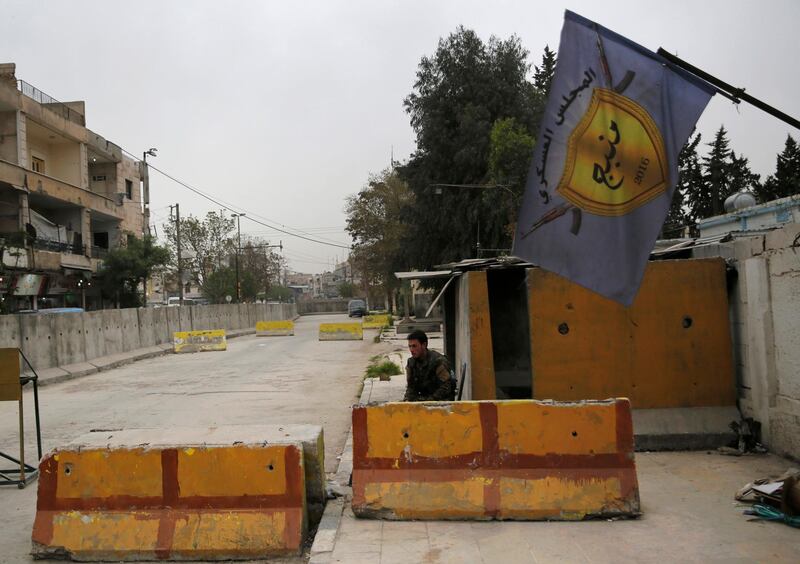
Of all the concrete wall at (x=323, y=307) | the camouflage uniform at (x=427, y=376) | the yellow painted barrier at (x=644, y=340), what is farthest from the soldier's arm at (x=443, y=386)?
the concrete wall at (x=323, y=307)

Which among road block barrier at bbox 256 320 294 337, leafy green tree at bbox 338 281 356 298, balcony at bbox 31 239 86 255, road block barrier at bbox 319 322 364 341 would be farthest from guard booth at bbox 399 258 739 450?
leafy green tree at bbox 338 281 356 298

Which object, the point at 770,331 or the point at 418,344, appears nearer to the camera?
the point at 770,331

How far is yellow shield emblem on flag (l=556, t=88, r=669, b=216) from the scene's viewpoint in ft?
15.0

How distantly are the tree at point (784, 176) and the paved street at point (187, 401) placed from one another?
35.8 meters

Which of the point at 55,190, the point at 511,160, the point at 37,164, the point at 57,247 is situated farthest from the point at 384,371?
the point at 37,164

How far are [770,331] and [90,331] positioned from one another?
2007 centimetres

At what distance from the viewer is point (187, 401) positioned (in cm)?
1273

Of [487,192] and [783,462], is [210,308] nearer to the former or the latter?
[487,192]

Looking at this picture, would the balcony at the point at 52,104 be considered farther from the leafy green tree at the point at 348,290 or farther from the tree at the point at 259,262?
the leafy green tree at the point at 348,290

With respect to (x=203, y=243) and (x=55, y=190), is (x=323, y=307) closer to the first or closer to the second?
(x=203, y=243)

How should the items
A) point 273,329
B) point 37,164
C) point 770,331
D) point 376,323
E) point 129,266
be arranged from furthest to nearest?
point 376,323, point 129,266, point 273,329, point 37,164, point 770,331

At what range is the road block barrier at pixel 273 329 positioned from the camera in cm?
3865

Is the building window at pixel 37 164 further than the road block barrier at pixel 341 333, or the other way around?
the building window at pixel 37 164

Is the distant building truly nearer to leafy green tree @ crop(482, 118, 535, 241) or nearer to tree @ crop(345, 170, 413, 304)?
leafy green tree @ crop(482, 118, 535, 241)
